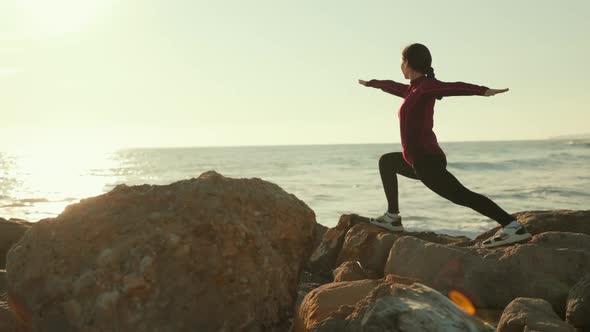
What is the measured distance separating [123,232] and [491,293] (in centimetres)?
219

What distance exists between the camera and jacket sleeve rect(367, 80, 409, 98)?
541 centimetres

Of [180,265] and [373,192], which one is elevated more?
[180,265]

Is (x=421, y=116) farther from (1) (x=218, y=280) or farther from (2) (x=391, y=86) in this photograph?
(1) (x=218, y=280)

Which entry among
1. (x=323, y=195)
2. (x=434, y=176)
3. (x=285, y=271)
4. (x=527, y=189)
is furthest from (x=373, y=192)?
(x=285, y=271)

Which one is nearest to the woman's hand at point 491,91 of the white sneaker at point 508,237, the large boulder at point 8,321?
the white sneaker at point 508,237

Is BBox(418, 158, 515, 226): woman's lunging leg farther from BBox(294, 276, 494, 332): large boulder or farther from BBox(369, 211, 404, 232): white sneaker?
BBox(294, 276, 494, 332): large boulder

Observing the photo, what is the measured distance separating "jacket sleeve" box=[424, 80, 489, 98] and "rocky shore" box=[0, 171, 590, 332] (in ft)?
5.04

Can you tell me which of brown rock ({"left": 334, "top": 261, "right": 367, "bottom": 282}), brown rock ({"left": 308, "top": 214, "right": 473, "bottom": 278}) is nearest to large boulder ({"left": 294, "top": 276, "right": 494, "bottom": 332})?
brown rock ({"left": 334, "top": 261, "right": 367, "bottom": 282})

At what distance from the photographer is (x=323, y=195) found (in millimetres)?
20859

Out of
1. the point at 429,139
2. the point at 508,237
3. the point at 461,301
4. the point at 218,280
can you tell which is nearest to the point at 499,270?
the point at 461,301

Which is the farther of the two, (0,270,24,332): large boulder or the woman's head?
the woman's head

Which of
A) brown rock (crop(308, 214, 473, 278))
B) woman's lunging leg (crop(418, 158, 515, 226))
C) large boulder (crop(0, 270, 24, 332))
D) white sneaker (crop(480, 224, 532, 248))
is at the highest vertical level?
woman's lunging leg (crop(418, 158, 515, 226))

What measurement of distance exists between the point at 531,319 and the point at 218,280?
148cm

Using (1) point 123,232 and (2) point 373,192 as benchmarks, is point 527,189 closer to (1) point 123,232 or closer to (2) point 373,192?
(2) point 373,192
